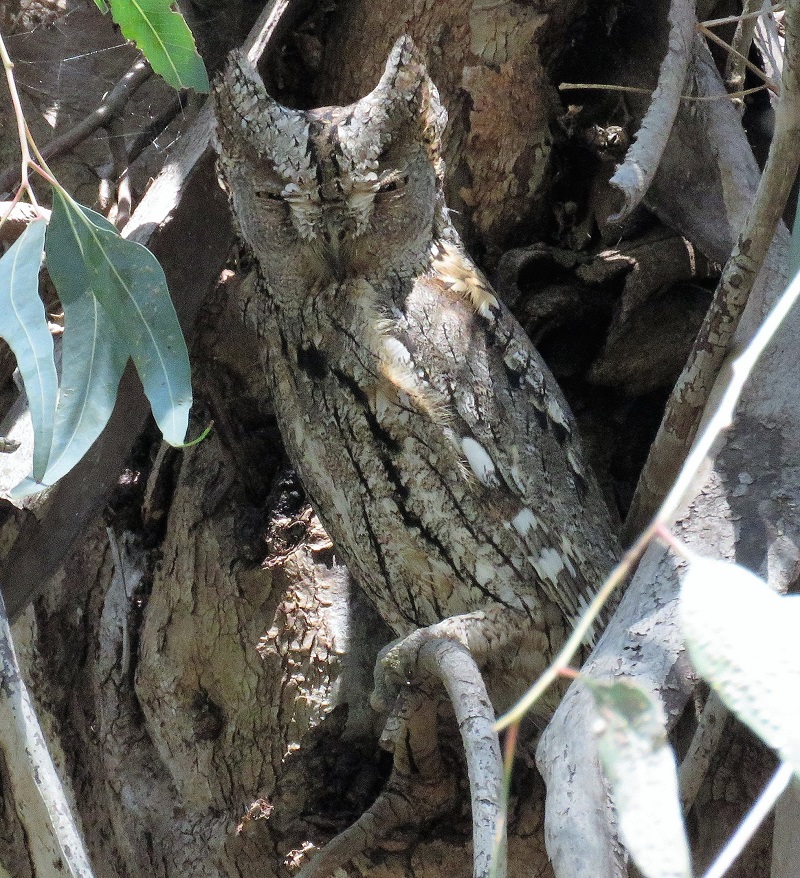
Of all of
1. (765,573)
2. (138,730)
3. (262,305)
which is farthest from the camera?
(138,730)

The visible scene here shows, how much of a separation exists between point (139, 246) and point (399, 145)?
494 mm

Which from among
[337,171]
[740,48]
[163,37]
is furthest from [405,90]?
[740,48]

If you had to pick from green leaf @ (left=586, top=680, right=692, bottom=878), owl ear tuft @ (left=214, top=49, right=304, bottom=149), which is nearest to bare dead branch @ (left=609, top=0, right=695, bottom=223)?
owl ear tuft @ (left=214, top=49, right=304, bottom=149)

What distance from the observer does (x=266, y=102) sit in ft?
5.18

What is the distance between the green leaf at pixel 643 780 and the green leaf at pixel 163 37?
1.26 meters

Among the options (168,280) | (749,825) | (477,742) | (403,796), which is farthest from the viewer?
(168,280)

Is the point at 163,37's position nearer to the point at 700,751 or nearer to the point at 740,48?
the point at 740,48

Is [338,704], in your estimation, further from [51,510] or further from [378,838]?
[51,510]

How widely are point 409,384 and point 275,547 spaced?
555 mm

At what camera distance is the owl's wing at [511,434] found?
5.44ft

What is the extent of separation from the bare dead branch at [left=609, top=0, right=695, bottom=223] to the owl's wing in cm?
34

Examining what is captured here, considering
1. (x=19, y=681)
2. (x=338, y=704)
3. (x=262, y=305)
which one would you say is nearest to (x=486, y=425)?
(x=262, y=305)

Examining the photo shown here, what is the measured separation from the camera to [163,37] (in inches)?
59.8

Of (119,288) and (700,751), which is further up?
(119,288)
